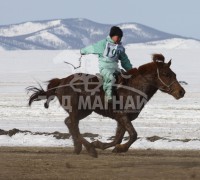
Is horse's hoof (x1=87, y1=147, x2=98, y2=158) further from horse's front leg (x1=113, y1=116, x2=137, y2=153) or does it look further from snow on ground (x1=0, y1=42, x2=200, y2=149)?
snow on ground (x1=0, y1=42, x2=200, y2=149)

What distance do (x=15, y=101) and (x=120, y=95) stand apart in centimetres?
1906

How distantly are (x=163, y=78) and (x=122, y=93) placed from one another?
780 millimetres

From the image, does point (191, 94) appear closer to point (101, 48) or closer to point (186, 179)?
point (101, 48)

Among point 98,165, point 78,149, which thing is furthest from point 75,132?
point 98,165

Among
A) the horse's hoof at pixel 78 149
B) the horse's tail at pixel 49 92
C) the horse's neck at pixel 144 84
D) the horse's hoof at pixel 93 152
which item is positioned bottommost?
the horse's hoof at pixel 78 149

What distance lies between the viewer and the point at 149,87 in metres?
15.0

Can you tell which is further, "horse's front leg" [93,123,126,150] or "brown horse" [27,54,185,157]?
"horse's front leg" [93,123,126,150]

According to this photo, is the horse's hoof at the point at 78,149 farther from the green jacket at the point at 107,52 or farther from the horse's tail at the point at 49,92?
the green jacket at the point at 107,52

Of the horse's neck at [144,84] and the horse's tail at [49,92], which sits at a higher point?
the horse's neck at [144,84]

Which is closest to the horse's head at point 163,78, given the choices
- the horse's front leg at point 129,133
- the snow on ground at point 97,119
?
the horse's front leg at point 129,133

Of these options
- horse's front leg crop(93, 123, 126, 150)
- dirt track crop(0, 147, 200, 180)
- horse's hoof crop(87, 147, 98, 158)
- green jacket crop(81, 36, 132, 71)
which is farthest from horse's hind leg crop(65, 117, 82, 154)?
green jacket crop(81, 36, 132, 71)

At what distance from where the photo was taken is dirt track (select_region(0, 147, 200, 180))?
40.3ft

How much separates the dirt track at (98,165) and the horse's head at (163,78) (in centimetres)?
123

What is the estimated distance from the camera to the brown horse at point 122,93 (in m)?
14.8
